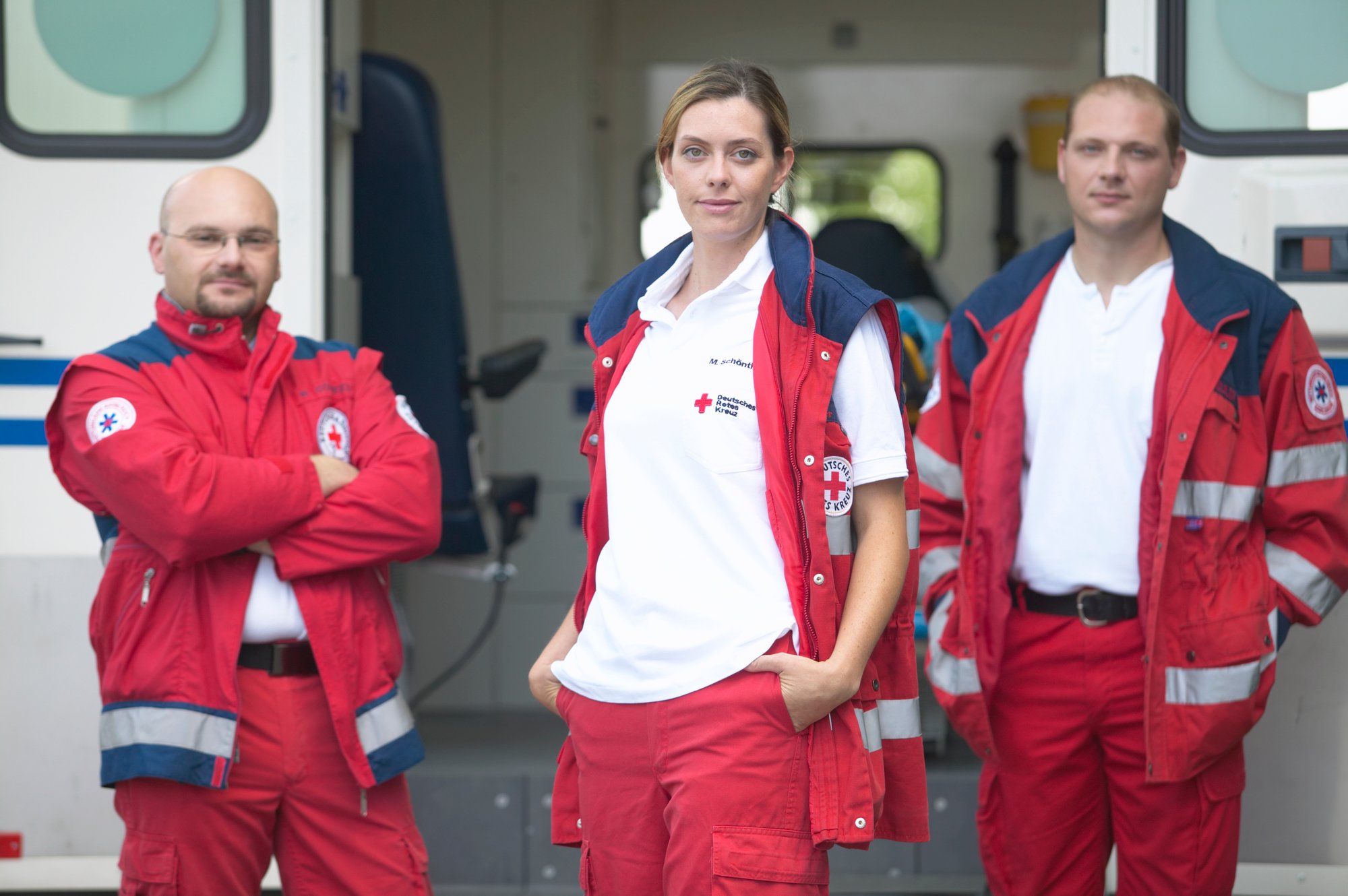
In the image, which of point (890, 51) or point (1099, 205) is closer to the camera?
point (1099, 205)

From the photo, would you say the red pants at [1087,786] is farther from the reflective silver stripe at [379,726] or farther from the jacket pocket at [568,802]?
the reflective silver stripe at [379,726]

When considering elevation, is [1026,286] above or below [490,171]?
below

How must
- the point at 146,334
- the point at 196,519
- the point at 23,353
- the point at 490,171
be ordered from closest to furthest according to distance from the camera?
the point at 196,519 < the point at 146,334 < the point at 23,353 < the point at 490,171

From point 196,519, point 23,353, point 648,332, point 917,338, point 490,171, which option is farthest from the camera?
point 490,171

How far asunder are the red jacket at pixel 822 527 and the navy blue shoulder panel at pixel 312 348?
→ 75 centimetres

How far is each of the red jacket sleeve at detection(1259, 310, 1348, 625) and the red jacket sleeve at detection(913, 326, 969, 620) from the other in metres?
0.53

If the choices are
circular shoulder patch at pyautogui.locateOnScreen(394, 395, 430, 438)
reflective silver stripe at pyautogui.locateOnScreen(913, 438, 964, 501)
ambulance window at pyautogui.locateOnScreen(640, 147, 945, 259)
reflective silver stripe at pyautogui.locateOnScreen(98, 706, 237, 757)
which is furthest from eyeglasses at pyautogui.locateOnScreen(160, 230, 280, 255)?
ambulance window at pyautogui.locateOnScreen(640, 147, 945, 259)

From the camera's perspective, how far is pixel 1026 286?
274 cm

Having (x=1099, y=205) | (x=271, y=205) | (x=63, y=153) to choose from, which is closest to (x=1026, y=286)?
(x=1099, y=205)

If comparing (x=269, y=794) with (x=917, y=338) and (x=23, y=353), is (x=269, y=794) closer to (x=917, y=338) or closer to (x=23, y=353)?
(x=23, y=353)

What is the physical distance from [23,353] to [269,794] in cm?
123

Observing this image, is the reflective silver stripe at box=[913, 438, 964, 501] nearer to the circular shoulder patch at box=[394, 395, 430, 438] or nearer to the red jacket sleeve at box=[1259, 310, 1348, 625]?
the red jacket sleeve at box=[1259, 310, 1348, 625]

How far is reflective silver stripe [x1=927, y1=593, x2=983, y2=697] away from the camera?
104 inches

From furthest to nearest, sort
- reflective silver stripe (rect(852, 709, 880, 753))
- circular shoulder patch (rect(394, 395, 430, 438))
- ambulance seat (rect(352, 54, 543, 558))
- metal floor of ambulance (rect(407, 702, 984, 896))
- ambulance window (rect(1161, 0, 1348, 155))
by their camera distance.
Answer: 1. ambulance seat (rect(352, 54, 543, 558))
2. metal floor of ambulance (rect(407, 702, 984, 896))
3. ambulance window (rect(1161, 0, 1348, 155))
4. circular shoulder patch (rect(394, 395, 430, 438))
5. reflective silver stripe (rect(852, 709, 880, 753))
